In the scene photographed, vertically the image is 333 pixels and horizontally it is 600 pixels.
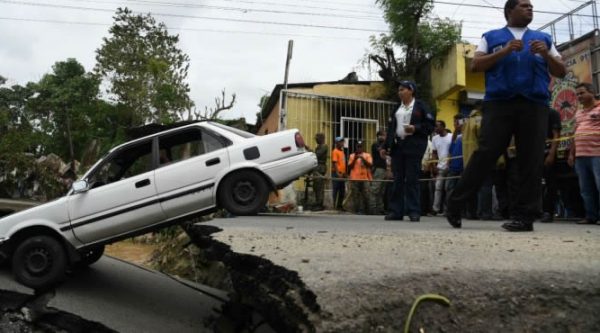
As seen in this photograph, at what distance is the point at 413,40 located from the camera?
14.5 metres

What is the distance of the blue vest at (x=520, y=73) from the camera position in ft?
13.0

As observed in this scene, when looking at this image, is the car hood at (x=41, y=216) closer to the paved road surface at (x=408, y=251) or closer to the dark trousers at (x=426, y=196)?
the paved road surface at (x=408, y=251)

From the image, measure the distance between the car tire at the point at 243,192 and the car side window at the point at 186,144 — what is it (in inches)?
17.1

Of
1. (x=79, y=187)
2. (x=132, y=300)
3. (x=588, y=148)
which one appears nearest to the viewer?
(x=79, y=187)

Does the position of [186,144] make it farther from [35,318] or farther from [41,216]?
[35,318]

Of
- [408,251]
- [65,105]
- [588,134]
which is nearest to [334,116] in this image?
[588,134]

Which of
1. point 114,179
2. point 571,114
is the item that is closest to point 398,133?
point 114,179

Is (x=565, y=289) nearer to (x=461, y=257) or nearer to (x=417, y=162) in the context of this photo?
(x=461, y=257)

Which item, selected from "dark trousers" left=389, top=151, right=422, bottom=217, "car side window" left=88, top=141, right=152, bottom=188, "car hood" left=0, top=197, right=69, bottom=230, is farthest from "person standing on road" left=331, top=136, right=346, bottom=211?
"car hood" left=0, top=197, right=69, bottom=230

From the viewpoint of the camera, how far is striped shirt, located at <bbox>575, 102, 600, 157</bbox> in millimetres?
6109

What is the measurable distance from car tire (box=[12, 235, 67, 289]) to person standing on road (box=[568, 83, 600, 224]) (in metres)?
5.76

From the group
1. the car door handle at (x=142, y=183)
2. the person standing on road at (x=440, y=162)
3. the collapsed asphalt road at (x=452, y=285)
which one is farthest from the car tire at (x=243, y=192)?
the person standing on road at (x=440, y=162)

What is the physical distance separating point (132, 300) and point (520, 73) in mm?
4224

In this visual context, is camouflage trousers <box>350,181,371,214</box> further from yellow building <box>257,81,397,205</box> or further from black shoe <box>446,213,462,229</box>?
black shoe <box>446,213,462,229</box>
